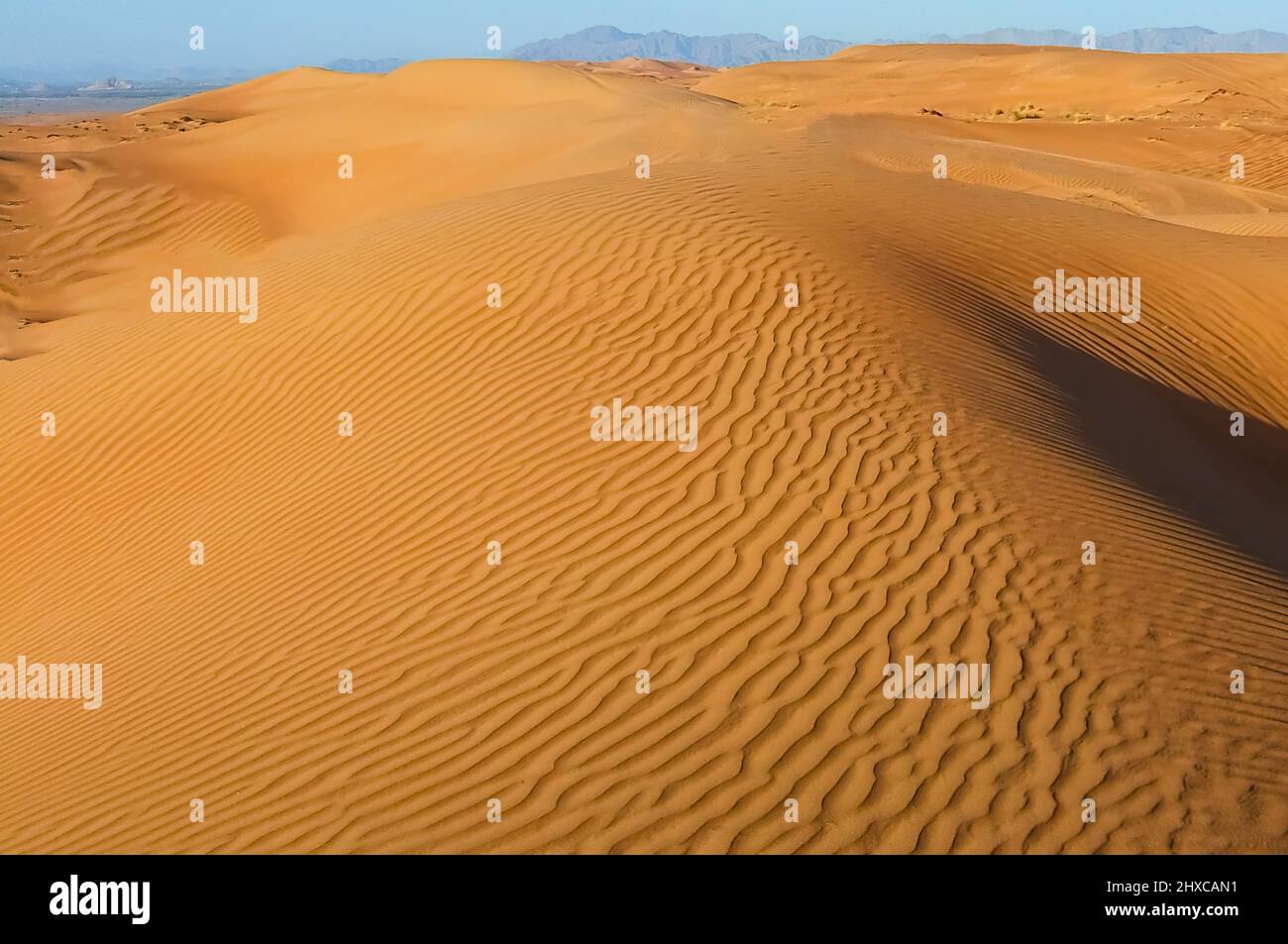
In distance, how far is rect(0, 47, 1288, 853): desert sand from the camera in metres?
4.40

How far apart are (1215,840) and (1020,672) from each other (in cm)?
109

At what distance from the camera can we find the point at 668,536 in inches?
235

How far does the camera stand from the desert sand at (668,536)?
14.4ft
